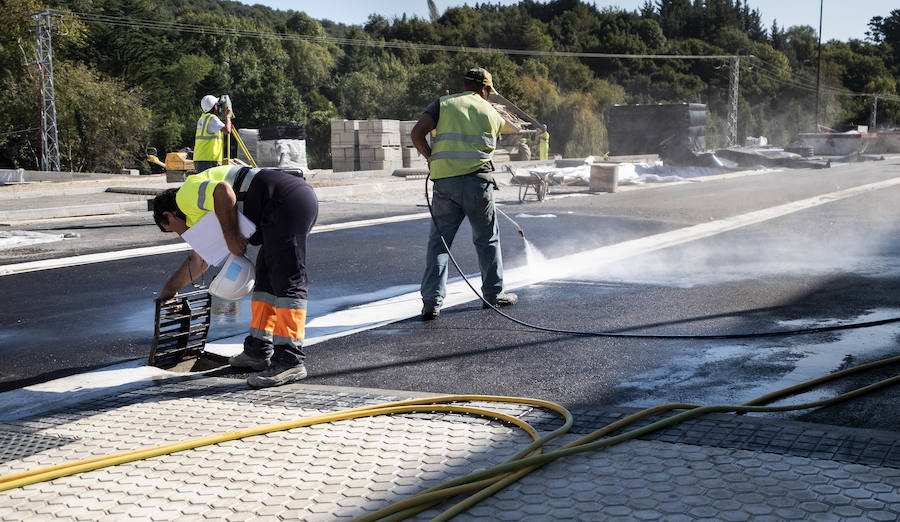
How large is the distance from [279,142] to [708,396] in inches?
1023

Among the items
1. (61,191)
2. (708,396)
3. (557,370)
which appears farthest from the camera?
(61,191)

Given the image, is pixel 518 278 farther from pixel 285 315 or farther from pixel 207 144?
pixel 207 144

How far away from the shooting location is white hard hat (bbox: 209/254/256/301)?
5.10 meters

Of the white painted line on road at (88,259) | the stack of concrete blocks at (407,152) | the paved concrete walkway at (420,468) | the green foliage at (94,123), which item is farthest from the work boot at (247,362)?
the green foliage at (94,123)

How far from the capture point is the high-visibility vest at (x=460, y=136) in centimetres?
693

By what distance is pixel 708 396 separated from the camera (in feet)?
15.7

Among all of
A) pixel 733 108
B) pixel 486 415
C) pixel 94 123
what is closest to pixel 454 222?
pixel 486 415

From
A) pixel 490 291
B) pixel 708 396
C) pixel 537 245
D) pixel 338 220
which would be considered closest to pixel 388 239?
pixel 537 245

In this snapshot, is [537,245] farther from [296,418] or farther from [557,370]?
[296,418]

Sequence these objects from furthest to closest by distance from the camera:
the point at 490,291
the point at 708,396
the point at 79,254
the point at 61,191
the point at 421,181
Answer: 1. the point at 421,181
2. the point at 61,191
3. the point at 79,254
4. the point at 490,291
5. the point at 708,396

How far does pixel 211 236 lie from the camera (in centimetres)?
513

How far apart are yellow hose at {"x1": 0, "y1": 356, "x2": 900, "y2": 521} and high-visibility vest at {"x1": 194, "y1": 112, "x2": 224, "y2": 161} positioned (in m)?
9.66

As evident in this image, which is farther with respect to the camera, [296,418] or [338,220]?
[338,220]

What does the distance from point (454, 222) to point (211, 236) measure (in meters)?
2.46
